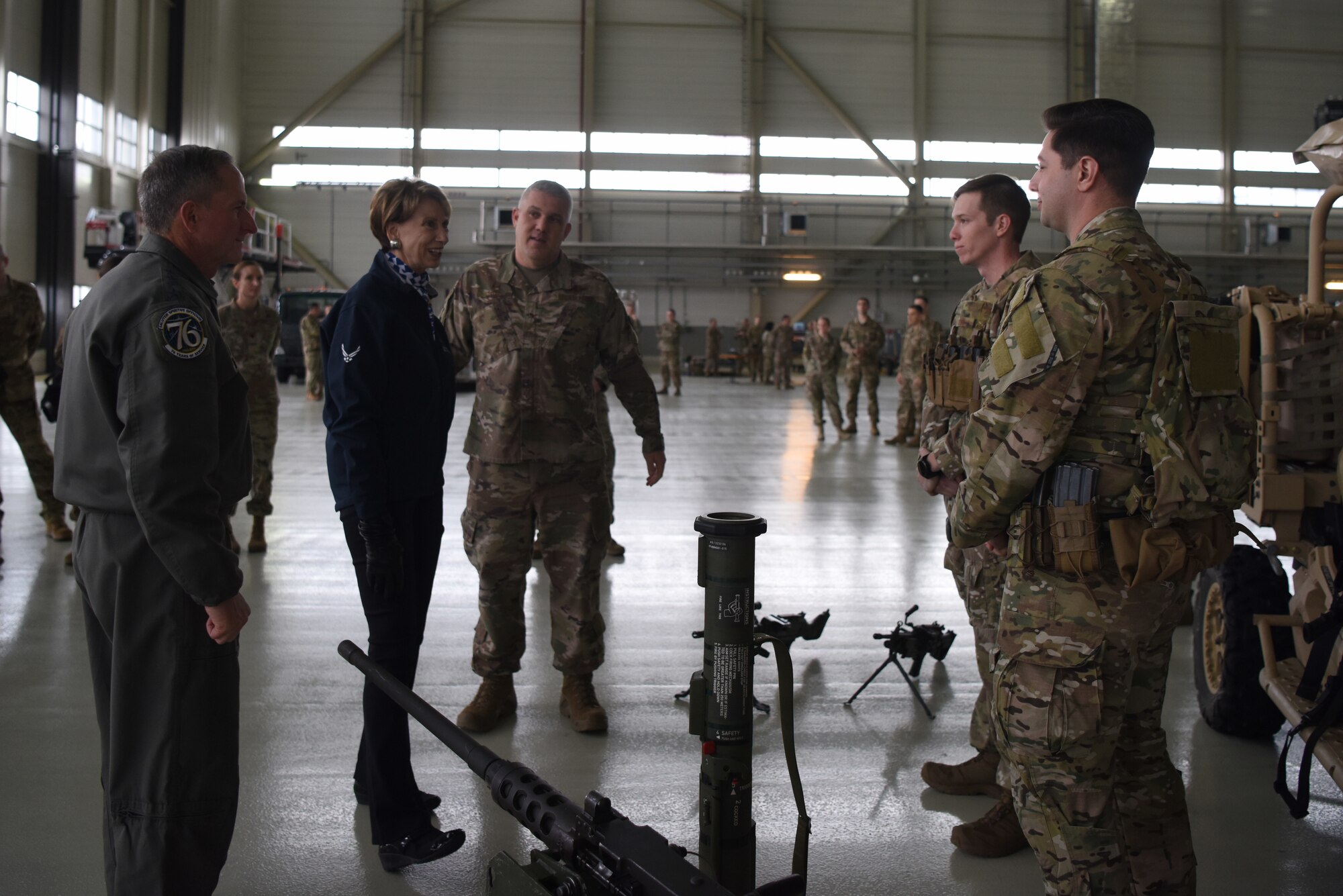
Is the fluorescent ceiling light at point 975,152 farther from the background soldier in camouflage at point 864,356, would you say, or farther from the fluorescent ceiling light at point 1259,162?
the background soldier in camouflage at point 864,356

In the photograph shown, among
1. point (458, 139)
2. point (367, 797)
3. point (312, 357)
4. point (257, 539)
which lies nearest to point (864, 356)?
point (257, 539)

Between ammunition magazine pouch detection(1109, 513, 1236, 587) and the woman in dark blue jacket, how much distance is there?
5.35ft

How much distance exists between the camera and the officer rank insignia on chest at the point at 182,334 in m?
1.94

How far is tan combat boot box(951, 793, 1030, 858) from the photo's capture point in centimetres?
278

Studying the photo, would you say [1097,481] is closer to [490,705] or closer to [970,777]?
[970,777]

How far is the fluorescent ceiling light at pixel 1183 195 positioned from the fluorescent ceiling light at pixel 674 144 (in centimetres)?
1006

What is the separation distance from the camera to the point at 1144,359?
6.71 feet

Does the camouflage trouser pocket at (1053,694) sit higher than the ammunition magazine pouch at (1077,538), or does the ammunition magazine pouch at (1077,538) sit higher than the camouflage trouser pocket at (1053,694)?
the ammunition magazine pouch at (1077,538)

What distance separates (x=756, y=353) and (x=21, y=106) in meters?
15.4

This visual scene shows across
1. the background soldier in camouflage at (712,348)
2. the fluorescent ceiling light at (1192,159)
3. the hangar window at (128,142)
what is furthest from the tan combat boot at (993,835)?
the fluorescent ceiling light at (1192,159)

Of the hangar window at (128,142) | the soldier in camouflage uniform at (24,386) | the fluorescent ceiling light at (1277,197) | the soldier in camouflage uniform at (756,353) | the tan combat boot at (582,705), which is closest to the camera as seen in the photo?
the tan combat boot at (582,705)

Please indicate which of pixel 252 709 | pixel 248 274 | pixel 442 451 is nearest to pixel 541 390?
pixel 442 451

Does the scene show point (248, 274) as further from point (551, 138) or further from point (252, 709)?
point (551, 138)

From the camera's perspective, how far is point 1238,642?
11.3ft
